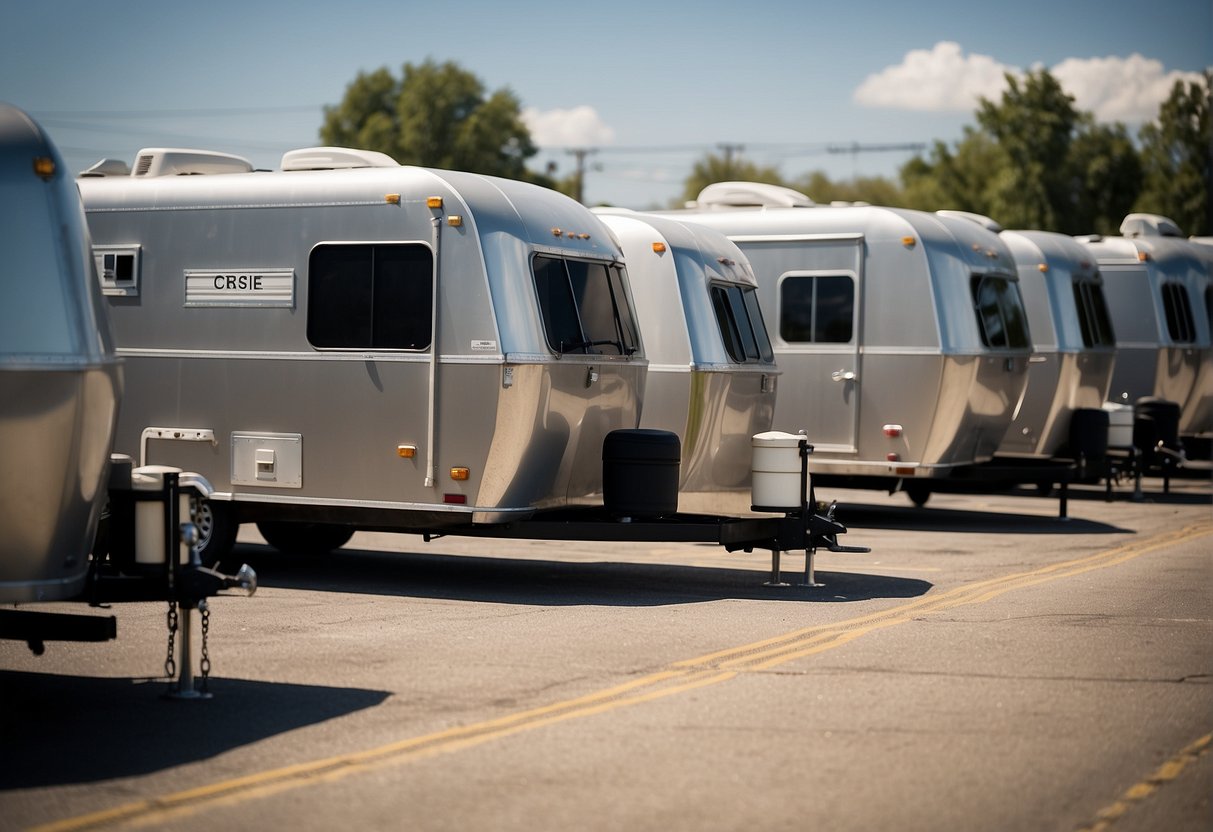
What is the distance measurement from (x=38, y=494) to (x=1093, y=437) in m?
15.9

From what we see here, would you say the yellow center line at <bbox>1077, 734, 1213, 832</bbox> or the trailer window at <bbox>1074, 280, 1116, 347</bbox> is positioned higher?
the trailer window at <bbox>1074, 280, 1116, 347</bbox>

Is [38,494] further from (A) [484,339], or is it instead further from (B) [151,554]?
(A) [484,339]

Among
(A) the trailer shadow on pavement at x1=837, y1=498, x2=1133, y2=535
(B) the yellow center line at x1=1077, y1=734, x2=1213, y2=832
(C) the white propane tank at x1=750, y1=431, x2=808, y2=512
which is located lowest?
(A) the trailer shadow on pavement at x1=837, y1=498, x2=1133, y2=535

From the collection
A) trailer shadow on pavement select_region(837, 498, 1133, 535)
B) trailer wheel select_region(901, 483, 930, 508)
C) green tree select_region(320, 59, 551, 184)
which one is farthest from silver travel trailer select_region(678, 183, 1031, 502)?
green tree select_region(320, 59, 551, 184)

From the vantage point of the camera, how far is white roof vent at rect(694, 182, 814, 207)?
64.5 feet

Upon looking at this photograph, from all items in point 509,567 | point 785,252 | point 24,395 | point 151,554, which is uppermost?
point 785,252

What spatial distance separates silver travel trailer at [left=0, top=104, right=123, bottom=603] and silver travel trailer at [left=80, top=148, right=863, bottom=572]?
15.0ft

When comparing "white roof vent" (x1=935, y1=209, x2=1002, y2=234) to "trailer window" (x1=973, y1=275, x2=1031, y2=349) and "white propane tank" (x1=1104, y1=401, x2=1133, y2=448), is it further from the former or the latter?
"white propane tank" (x1=1104, y1=401, x2=1133, y2=448)

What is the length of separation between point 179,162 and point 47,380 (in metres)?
7.03

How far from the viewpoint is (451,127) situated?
6681cm

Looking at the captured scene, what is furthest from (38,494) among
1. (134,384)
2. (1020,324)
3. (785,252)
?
(1020,324)

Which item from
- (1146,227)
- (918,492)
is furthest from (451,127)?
(918,492)

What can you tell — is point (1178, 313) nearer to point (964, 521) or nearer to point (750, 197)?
point (964, 521)

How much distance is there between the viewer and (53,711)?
26.7 feet
